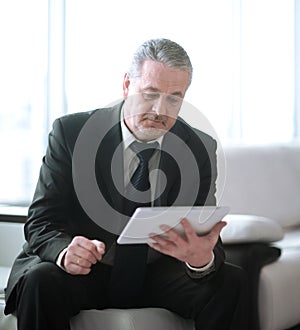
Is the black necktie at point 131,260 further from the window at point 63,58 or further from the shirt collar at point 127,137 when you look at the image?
the window at point 63,58

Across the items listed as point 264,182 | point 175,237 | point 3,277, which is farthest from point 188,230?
point 264,182

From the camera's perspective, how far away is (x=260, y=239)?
241 centimetres

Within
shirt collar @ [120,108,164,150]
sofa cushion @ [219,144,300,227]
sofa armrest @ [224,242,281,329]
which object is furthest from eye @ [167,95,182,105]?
sofa cushion @ [219,144,300,227]

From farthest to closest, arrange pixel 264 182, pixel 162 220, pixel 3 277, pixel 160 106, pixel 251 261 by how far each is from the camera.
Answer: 1. pixel 264 182
2. pixel 3 277
3. pixel 251 261
4. pixel 160 106
5. pixel 162 220

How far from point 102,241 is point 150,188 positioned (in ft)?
0.63

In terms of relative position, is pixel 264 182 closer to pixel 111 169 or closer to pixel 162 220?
pixel 111 169

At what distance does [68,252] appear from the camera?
1.95 metres

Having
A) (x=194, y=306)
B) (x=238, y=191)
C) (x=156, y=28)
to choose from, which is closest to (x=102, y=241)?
(x=194, y=306)

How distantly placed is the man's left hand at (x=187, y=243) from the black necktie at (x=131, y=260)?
156 mm

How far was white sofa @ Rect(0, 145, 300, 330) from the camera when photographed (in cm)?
209

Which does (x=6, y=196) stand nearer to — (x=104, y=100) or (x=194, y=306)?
(x=104, y=100)

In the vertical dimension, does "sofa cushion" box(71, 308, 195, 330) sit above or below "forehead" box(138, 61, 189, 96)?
below

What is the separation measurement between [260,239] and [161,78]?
65 centimetres

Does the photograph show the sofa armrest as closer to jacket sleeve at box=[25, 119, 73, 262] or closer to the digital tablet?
the digital tablet
